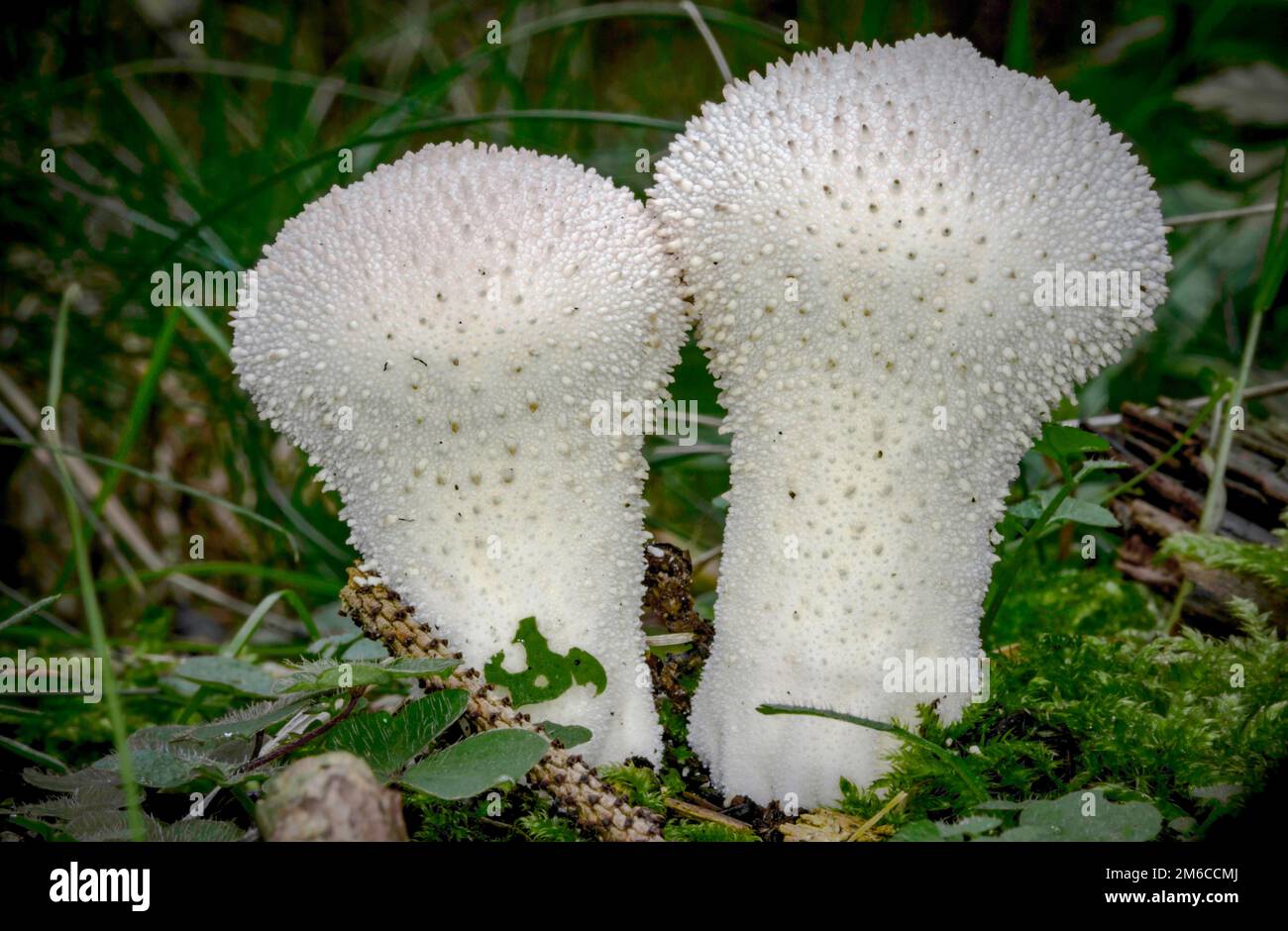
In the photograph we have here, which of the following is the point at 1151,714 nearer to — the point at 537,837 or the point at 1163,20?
the point at 537,837

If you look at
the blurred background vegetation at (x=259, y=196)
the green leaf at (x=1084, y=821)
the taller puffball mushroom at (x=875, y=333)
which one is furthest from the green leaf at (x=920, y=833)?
the blurred background vegetation at (x=259, y=196)

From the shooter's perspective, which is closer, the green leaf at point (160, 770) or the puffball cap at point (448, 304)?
the green leaf at point (160, 770)

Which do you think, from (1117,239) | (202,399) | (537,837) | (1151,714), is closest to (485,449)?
(537,837)

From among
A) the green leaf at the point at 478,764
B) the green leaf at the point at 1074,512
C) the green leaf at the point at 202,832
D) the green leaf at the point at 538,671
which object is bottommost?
the green leaf at the point at 202,832

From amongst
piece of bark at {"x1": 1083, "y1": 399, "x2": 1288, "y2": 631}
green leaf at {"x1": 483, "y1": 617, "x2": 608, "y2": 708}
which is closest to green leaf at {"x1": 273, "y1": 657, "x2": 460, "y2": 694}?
green leaf at {"x1": 483, "y1": 617, "x2": 608, "y2": 708}

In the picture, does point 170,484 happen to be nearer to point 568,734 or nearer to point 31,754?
point 31,754

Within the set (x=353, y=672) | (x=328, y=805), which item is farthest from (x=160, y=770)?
(x=328, y=805)

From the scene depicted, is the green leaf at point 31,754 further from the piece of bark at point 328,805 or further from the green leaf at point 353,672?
the piece of bark at point 328,805
